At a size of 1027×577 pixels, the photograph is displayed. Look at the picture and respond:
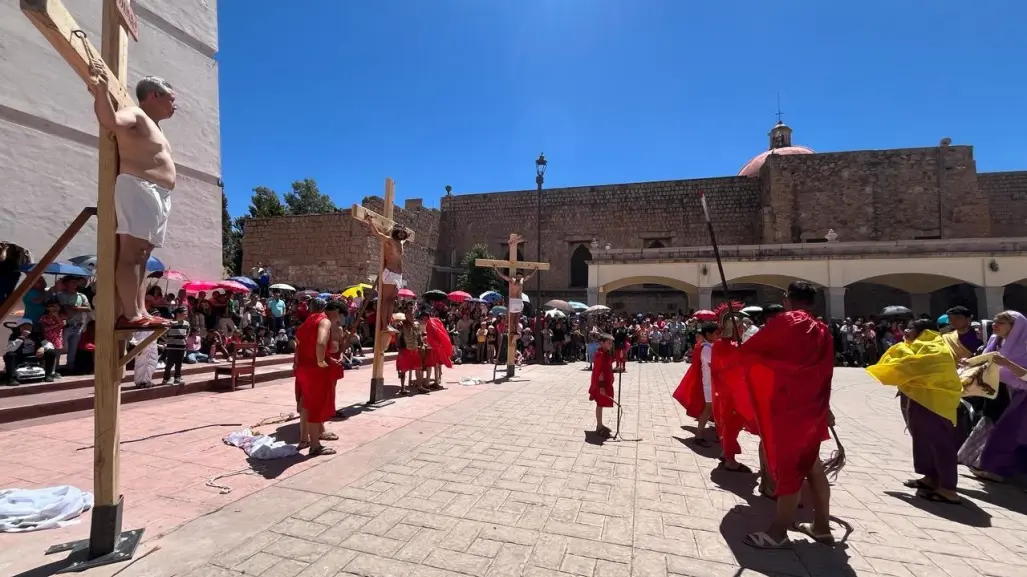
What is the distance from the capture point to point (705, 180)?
86.0 feet

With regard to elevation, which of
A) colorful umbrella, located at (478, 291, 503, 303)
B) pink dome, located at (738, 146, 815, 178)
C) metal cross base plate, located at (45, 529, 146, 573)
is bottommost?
metal cross base plate, located at (45, 529, 146, 573)

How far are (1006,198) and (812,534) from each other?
96.8 feet

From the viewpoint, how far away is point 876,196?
→ 74.6 ft

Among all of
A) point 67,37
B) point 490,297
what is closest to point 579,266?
point 490,297

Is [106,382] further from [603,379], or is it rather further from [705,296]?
[705,296]

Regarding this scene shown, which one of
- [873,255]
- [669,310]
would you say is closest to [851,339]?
[873,255]

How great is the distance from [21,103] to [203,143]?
3153 millimetres

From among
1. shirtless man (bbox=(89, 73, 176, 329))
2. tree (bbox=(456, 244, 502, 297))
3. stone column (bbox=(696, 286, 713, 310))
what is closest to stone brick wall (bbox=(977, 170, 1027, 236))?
stone column (bbox=(696, 286, 713, 310))

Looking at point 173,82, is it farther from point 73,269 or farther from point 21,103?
point 73,269

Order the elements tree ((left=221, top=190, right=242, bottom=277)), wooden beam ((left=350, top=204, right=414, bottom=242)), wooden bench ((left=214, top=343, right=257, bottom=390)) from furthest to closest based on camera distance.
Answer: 1. tree ((left=221, top=190, right=242, bottom=277))
2. wooden bench ((left=214, top=343, right=257, bottom=390))
3. wooden beam ((left=350, top=204, right=414, bottom=242))

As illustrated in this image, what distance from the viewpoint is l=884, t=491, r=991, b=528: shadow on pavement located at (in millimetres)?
3387

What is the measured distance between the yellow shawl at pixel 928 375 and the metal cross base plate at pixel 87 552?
532 cm

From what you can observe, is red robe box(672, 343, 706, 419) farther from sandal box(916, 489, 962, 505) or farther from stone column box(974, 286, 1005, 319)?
stone column box(974, 286, 1005, 319)

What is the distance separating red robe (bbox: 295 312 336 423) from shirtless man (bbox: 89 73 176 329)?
1948 millimetres
